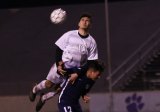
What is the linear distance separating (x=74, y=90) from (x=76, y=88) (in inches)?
2.2

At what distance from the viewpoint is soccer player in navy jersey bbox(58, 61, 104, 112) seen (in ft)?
29.7

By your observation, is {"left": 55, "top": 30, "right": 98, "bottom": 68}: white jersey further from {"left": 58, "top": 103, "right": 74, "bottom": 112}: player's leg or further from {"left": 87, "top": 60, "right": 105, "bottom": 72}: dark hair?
{"left": 58, "top": 103, "right": 74, "bottom": 112}: player's leg

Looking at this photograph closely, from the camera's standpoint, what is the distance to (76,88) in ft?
30.0

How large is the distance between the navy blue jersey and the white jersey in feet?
1.59

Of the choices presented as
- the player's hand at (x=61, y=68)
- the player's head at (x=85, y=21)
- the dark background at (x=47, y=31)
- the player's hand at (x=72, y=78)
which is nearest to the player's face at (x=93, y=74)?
the player's hand at (x=72, y=78)

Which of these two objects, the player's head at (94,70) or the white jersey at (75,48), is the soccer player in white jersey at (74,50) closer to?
the white jersey at (75,48)

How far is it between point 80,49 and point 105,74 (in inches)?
427

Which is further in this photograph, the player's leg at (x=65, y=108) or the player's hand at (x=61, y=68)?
the player's hand at (x=61, y=68)

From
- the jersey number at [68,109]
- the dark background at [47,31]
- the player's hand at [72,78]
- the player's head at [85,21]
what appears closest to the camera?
the jersey number at [68,109]

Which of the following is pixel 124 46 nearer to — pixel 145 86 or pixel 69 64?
pixel 145 86

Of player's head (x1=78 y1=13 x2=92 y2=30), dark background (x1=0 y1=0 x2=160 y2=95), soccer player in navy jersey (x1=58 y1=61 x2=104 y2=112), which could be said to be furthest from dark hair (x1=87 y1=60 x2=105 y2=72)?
dark background (x1=0 y1=0 x2=160 y2=95)

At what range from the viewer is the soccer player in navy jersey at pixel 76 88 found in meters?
9.06

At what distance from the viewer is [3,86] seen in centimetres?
1967

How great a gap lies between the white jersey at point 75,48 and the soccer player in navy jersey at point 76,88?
402 millimetres
